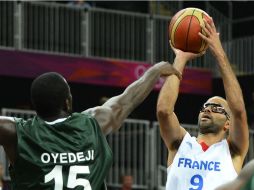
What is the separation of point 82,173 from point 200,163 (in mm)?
3199

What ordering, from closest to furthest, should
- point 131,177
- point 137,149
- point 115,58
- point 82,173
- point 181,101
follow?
1. point 82,173
2. point 131,177
3. point 137,149
4. point 115,58
5. point 181,101

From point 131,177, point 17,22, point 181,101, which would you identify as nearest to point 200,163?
point 131,177

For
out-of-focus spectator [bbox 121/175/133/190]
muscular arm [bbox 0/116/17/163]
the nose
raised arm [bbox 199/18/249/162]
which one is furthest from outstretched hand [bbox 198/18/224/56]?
out-of-focus spectator [bbox 121/175/133/190]

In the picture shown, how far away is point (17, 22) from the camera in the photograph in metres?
21.8

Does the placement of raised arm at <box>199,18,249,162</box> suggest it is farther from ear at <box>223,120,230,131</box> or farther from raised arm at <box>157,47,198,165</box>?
raised arm at <box>157,47,198,165</box>

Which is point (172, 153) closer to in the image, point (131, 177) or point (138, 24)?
point (131, 177)

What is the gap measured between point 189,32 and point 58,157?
303 cm

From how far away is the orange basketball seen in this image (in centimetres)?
954

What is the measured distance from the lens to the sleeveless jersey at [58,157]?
684 cm

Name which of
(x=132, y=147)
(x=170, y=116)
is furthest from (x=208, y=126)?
(x=132, y=147)

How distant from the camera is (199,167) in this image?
32.4ft

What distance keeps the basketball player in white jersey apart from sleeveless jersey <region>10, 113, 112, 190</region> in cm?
278

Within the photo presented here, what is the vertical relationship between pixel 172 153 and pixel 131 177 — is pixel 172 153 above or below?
above

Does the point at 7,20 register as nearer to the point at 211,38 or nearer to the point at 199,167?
the point at 199,167
